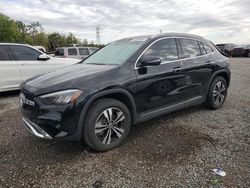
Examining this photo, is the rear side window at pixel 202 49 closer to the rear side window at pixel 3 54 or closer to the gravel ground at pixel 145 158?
the gravel ground at pixel 145 158

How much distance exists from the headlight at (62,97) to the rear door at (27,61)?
184 inches

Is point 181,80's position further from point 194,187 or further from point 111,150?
point 194,187

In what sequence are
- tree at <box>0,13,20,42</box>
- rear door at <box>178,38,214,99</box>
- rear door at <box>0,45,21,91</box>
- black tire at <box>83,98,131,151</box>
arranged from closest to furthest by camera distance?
black tire at <box>83,98,131,151</box> → rear door at <box>178,38,214,99</box> → rear door at <box>0,45,21,91</box> → tree at <box>0,13,20,42</box>

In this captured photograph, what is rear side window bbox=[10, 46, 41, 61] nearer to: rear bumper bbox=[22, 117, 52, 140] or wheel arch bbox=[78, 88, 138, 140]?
rear bumper bbox=[22, 117, 52, 140]

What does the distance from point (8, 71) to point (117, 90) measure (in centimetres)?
484

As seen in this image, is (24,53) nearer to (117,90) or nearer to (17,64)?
(17,64)

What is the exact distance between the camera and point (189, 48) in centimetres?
477

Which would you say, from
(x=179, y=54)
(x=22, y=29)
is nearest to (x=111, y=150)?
(x=179, y=54)

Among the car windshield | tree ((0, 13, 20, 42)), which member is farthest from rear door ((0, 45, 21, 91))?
tree ((0, 13, 20, 42))

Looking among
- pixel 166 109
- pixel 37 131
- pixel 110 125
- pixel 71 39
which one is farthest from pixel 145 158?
pixel 71 39

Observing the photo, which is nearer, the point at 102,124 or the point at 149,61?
the point at 102,124

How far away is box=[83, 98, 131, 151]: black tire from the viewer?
127 inches

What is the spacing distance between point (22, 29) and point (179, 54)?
61851 mm

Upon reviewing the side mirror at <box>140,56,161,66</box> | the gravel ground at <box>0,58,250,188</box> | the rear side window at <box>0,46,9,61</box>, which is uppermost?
the rear side window at <box>0,46,9,61</box>
